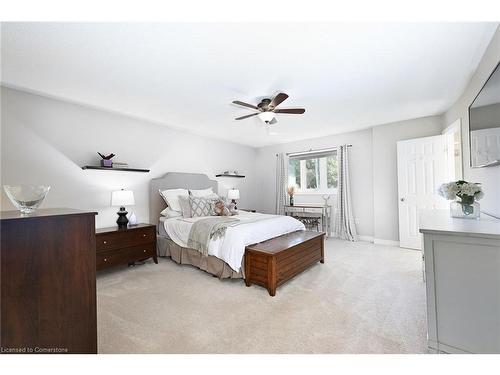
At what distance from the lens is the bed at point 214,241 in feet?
8.98

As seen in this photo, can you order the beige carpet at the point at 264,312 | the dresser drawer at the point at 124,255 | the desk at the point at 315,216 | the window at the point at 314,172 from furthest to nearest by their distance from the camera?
the window at the point at 314,172, the desk at the point at 315,216, the dresser drawer at the point at 124,255, the beige carpet at the point at 264,312

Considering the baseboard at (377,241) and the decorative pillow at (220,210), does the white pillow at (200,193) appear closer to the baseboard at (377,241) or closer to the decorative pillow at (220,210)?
the decorative pillow at (220,210)

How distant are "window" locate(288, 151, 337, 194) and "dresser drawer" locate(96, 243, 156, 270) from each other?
3.73m

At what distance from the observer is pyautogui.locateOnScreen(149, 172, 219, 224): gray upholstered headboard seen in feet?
13.3

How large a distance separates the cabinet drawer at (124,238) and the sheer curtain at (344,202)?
381 cm

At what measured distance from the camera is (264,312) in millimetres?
2100

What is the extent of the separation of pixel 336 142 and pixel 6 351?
215 inches

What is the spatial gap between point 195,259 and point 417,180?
3.98 meters

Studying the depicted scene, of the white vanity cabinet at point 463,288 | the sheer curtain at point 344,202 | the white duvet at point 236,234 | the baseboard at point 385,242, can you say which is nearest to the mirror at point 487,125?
the white vanity cabinet at point 463,288

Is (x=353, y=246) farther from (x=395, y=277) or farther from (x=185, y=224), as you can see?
(x=185, y=224)

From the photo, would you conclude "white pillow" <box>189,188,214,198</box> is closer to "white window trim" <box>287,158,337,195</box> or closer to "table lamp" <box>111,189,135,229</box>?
"table lamp" <box>111,189,135,229</box>

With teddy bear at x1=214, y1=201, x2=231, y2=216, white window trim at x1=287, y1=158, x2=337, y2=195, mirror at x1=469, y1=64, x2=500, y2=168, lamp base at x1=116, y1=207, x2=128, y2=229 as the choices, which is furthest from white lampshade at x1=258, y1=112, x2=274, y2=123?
white window trim at x1=287, y1=158, x2=337, y2=195

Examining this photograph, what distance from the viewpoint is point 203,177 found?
494cm
